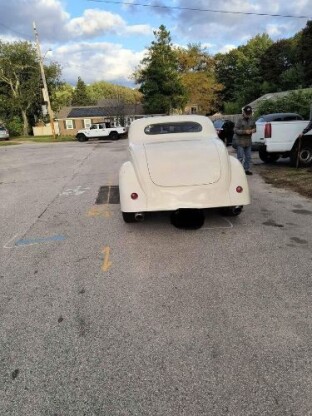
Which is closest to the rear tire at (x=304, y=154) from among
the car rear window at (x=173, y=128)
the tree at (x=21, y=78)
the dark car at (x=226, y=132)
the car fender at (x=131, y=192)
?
the car rear window at (x=173, y=128)

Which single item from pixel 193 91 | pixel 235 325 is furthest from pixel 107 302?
pixel 193 91

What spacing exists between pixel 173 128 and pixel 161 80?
41388 millimetres

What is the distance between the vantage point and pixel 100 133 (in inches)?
1271

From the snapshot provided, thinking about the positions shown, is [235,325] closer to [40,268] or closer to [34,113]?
[40,268]

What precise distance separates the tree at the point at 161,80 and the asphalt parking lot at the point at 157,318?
42150mm

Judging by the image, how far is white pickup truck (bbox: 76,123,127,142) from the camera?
32.3m

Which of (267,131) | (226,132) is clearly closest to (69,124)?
(226,132)

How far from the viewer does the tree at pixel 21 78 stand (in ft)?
154

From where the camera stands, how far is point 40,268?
13.4 feet

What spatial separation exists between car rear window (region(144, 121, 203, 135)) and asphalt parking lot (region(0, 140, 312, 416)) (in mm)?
1668

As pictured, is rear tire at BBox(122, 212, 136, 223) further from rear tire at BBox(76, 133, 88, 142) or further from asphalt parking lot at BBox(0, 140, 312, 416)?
rear tire at BBox(76, 133, 88, 142)

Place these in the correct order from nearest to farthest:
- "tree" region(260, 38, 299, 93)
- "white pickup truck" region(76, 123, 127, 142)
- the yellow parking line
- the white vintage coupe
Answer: the yellow parking line, the white vintage coupe, "white pickup truck" region(76, 123, 127, 142), "tree" region(260, 38, 299, 93)

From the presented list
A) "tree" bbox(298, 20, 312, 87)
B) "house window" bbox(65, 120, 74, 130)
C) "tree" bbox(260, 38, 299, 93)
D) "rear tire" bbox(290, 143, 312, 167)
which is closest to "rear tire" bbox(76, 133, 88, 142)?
"house window" bbox(65, 120, 74, 130)

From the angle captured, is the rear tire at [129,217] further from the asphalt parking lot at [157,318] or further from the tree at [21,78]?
the tree at [21,78]
